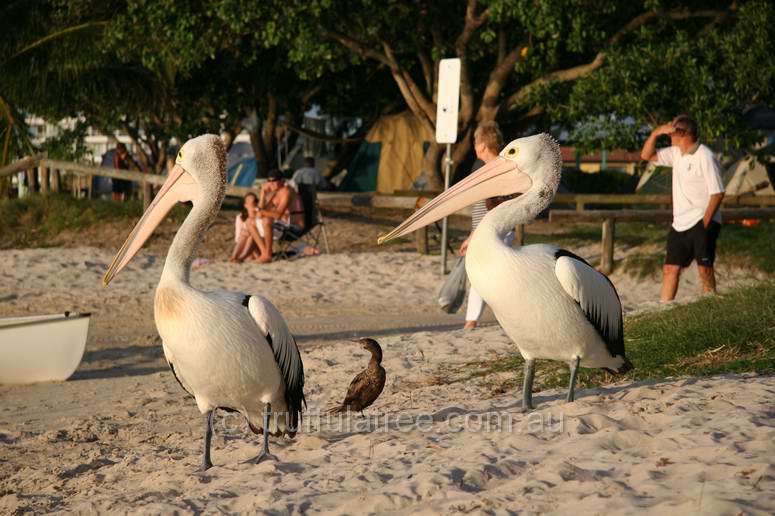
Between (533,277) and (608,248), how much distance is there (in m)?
8.68

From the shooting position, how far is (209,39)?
18516 mm

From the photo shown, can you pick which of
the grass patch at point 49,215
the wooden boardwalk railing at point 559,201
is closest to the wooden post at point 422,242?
the wooden boardwalk railing at point 559,201

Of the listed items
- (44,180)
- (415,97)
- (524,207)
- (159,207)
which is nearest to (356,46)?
(415,97)

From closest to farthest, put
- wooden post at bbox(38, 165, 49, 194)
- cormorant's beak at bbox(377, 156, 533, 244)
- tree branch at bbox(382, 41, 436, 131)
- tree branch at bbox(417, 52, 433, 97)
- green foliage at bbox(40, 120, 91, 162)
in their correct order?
cormorant's beak at bbox(377, 156, 533, 244) < wooden post at bbox(38, 165, 49, 194) < tree branch at bbox(382, 41, 436, 131) < tree branch at bbox(417, 52, 433, 97) < green foliage at bbox(40, 120, 91, 162)

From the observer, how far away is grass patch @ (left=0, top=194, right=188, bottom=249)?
55.8ft

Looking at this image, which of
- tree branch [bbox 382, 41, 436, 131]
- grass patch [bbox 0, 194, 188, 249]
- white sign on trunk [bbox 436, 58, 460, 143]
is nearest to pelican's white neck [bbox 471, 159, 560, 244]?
white sign on trunk [bbox 436, 58, 460, 143]

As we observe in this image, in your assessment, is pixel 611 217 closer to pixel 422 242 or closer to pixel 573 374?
pixel 422 242

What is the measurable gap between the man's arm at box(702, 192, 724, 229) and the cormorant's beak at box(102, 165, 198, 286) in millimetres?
4904

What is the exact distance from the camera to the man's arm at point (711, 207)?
8.53 m

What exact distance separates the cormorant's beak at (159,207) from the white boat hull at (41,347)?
2.70 meters

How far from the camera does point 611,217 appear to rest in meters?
13.2

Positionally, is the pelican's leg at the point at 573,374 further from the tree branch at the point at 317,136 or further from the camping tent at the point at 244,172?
the camping tent at the point at 244,172

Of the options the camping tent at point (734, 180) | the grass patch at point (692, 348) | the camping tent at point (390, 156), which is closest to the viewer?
the grass patch at point (692, 348)

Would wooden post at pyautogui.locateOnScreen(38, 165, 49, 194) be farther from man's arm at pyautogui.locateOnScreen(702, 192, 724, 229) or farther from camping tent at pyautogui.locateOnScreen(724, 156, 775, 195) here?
man's arm at pyautogui.locateOnScreen(702, 192, 724, 229)
